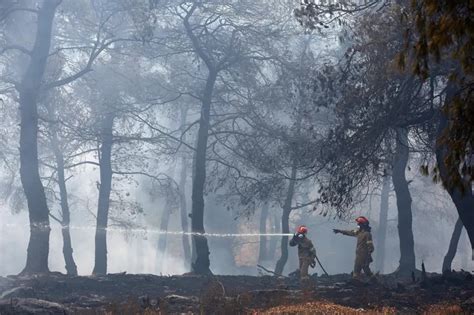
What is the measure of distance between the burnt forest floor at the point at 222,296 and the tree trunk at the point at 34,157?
1.62 metres

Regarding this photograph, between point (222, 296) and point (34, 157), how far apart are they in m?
10.4

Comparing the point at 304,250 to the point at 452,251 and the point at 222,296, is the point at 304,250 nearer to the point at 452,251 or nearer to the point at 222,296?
the point at 222,296

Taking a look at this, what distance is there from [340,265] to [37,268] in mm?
36954

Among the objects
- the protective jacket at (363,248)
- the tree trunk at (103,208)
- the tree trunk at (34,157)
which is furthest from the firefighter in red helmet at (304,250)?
the tree trunk at (103,208)

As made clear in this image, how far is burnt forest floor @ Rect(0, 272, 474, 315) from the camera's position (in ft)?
40.5

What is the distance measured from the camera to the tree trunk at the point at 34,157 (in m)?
21.4

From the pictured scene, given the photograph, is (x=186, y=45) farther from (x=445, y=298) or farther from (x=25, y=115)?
(x=445, y=298)

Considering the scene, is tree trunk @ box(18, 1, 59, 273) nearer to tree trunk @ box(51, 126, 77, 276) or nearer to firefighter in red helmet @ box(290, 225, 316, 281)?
firefighter in red helmet @ box(290, 225, 316, 281)

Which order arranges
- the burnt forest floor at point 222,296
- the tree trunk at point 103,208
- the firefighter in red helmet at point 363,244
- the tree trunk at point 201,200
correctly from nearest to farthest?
the burnt forest floor at point 222,296
the firefighter in red helmet at point 363,244
the tree trunk at point 201,200
the tree trunk at point 103,208

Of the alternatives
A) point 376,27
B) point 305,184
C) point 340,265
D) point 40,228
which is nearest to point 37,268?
point 40,228

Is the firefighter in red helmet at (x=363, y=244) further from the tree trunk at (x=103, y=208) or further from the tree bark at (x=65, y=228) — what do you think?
the tree bark at (x=65, y=228)

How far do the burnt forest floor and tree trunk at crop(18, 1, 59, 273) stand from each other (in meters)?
1.62

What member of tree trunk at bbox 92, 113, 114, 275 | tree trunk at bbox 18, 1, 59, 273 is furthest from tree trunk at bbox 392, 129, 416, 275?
tree trunk at bbox 18, 1, 59, 273

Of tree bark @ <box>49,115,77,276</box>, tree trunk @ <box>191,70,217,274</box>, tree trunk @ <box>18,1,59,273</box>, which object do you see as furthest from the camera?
tree bark @ <box>49,115,77,276</box>
